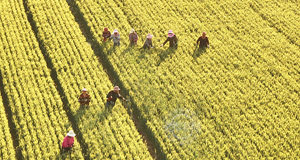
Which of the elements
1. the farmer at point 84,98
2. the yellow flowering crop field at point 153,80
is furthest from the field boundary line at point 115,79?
the farmer at point 84,98

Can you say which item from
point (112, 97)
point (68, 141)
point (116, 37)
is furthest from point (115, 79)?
point (68, 141)

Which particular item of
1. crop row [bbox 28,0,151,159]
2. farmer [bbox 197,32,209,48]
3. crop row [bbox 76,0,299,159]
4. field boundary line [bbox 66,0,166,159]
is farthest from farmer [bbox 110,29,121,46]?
farmer [bbox 197,32,209,48]

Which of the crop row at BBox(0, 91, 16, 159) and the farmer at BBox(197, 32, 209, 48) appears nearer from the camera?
the crop row at BBox(0, 91, 16, 159)

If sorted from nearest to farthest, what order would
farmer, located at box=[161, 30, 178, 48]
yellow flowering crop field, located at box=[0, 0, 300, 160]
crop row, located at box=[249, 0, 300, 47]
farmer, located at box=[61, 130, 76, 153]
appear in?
farmer, located at box=[61, 130, 76, 153] < yellow flowering crop field, located at box=[0, 0, 300, 160] < farmer, located at box=[161, 30, 178, 48] < crop row, located at box=[249, 0, 300, 47]

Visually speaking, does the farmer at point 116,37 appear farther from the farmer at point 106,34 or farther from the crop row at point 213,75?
the crop row at point 213,75

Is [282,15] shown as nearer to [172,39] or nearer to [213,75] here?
[213,75]

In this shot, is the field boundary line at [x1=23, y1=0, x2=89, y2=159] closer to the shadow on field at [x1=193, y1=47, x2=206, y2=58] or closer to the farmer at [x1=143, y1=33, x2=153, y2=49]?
the farmer at [x1=143, y1=33, x2=153, y2=49]

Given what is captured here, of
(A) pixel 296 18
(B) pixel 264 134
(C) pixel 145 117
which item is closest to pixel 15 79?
(C) pixel 145 117
